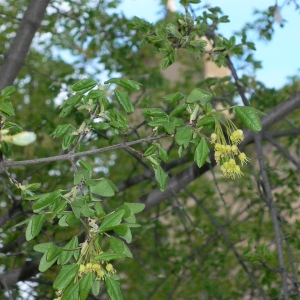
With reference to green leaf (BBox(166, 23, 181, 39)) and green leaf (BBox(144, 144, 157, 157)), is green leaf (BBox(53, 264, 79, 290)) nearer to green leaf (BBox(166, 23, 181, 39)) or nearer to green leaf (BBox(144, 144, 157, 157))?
green leaf (BBox(144, 144, 157, 157))

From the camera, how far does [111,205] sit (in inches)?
134

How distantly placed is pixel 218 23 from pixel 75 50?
8.18 feet

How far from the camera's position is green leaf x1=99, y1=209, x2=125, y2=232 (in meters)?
1.09

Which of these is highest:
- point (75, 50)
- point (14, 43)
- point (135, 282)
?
point (75, 50)

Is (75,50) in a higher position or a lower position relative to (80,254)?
higher

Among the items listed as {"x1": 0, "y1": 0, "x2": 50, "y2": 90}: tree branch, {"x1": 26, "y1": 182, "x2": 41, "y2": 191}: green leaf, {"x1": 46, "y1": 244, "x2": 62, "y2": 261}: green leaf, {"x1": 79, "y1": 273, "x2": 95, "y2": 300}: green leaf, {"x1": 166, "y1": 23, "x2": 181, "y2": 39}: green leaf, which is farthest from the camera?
{"x1": 0, "y1": 0, "x2": 50, "y2": 90}: tree branch

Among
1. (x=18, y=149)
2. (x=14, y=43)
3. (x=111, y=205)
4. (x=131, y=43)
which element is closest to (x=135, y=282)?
(x=111, y=205)

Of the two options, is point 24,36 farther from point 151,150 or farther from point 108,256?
point 108,256

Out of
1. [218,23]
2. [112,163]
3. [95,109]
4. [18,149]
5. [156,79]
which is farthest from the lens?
[112,163]

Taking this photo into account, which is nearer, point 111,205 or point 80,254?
point 80,254

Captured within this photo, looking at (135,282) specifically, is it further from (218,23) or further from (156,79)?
(218,23)

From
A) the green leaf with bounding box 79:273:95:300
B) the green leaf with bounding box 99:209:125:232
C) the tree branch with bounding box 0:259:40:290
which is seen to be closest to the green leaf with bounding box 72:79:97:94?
the green leaf with bounding box 99:209:125:232

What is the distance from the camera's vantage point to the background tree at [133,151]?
1260 millimetres

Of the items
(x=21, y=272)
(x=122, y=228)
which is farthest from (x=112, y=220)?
(x=21, y=272)
